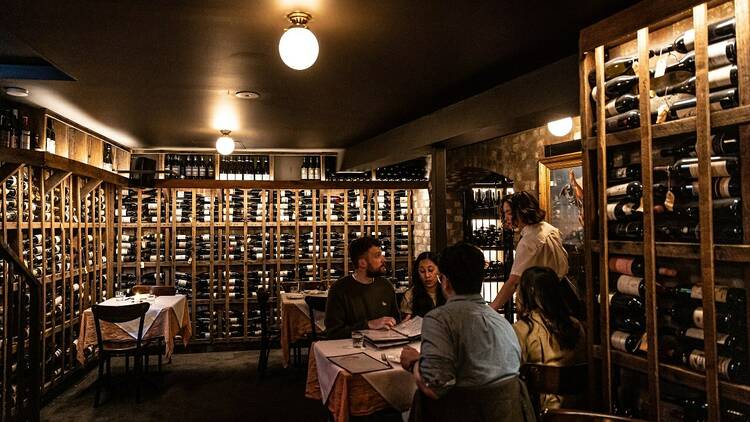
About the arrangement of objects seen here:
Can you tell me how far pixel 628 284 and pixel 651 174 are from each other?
56cm

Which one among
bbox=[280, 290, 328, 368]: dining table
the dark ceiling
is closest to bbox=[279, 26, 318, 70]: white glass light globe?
the dark ceiling

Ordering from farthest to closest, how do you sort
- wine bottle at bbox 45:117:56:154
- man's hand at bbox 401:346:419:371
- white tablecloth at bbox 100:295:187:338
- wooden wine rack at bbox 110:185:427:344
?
wooden wine rack at bbox 110:185:427:344 < wine bottle at bbox 45:117:56:154 < white tablecloth at bbox 100:295:187:338 < man's hand at bbox 401:346:419:371

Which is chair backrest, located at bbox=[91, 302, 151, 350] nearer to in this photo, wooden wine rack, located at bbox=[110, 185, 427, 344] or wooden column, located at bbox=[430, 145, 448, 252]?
wooden wine rack, located at bbox=[110, 185, 427, 344]

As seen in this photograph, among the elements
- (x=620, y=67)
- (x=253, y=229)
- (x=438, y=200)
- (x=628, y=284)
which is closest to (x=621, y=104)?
(x=620, y=67)

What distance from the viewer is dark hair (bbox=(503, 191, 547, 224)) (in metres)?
4.04

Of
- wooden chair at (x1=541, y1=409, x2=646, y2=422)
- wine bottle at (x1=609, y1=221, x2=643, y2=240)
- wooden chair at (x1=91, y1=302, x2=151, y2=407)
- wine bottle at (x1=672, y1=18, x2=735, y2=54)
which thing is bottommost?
wooden chair at (x1=91, y1=302, x2=151, y2=407)

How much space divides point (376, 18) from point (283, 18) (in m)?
0.52

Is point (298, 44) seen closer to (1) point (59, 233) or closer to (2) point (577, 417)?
(2) point (577, 417)

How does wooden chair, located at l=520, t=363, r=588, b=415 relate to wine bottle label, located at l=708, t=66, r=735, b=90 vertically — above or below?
below

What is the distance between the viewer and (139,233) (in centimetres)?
775

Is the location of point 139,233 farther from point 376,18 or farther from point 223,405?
point 376,18

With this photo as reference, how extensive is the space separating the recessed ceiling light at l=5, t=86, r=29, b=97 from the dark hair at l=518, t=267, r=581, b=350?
4.55 meters

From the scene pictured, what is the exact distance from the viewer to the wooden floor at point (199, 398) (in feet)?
15.5

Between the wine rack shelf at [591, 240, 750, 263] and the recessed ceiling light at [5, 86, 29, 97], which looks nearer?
the wine rack shelf at [591, 240, 750, 263]
